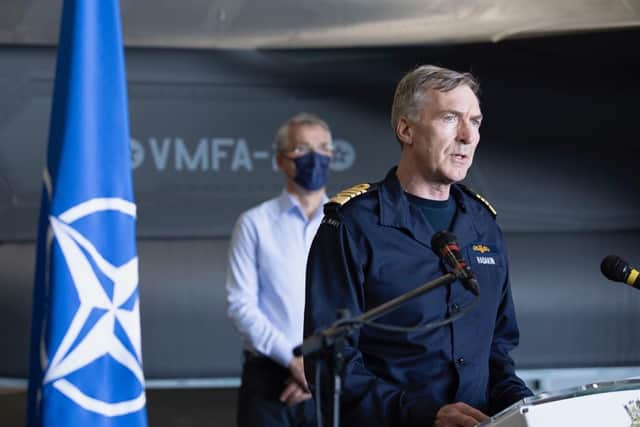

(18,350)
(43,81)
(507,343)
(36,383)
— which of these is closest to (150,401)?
(18,350)

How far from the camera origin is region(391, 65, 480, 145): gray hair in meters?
2.30

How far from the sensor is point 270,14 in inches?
190

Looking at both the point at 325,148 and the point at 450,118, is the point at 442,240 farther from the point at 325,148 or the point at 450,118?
the point at 325,148

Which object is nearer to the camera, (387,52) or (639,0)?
(639,0)

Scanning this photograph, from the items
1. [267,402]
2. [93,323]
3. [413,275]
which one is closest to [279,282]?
[267,402]

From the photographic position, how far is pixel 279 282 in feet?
12.0

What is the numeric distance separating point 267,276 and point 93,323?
1089 millimetres

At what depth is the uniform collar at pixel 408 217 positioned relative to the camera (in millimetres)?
2307

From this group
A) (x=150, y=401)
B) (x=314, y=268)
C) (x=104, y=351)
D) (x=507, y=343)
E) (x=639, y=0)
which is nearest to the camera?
(x=314, y=268)

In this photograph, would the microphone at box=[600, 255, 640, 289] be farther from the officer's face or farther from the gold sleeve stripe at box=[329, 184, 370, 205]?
the gold sleeve stripe at box=[329, 184, 370, 205]

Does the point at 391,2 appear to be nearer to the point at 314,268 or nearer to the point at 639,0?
the point at 639,0

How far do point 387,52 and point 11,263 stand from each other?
2245 mm

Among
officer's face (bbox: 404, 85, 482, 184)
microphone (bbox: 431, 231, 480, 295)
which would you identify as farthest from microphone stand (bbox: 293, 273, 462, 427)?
officer's face (bbox: 404, 85, 482, 184)

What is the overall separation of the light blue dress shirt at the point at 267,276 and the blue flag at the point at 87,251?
0.90 meters
